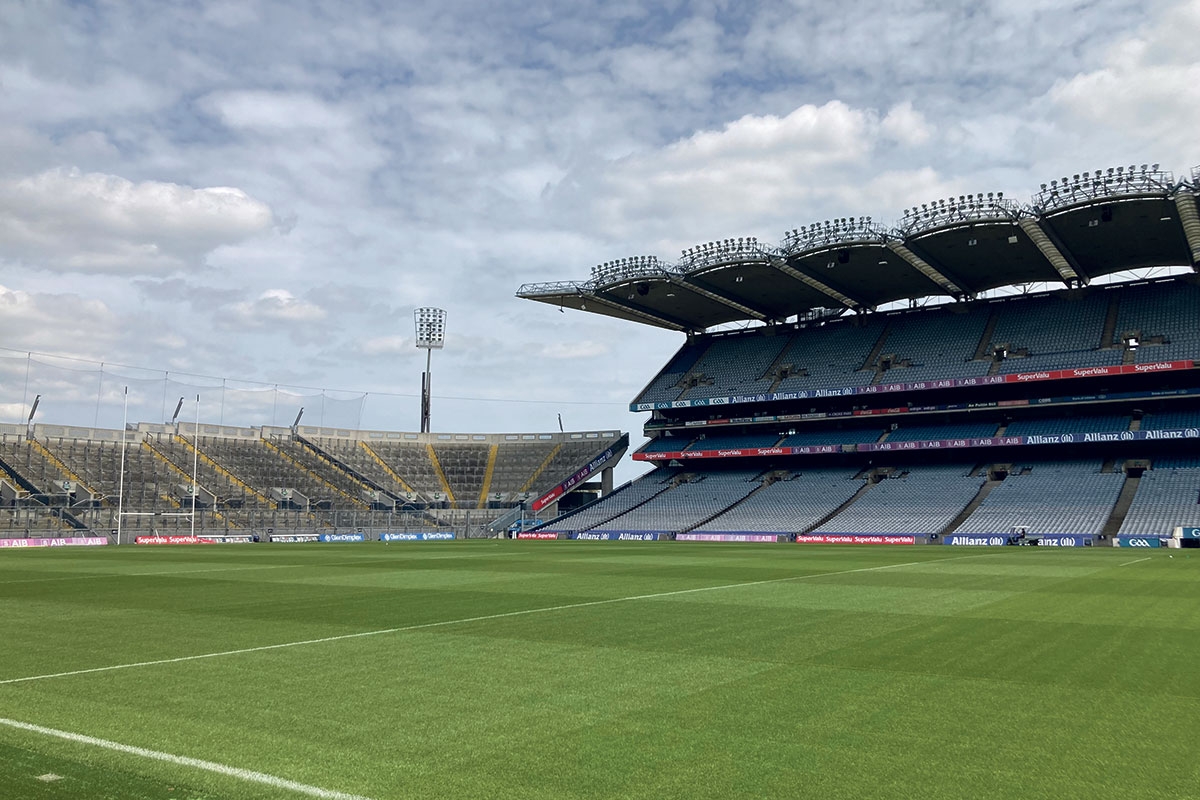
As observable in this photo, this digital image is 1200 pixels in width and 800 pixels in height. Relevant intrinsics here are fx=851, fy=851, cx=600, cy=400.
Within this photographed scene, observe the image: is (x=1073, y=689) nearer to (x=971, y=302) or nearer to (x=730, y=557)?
(x=730, y=557)

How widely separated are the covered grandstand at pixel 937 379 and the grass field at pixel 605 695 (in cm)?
3464

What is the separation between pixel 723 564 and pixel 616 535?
3127 centimetres

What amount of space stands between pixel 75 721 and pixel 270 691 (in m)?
1.82

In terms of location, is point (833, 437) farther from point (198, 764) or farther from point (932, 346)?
point (198, 764)

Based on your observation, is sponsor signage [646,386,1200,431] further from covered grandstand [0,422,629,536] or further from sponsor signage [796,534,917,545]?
sponsor signage [796,534,917,545]

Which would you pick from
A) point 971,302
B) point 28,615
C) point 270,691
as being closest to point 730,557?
point 28,615

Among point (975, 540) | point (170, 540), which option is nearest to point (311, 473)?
point (170, 540)

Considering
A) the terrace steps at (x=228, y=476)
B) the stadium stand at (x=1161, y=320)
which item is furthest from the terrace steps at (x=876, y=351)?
the terrace steps at (x=228, y=476)

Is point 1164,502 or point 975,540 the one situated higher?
point 1164,502

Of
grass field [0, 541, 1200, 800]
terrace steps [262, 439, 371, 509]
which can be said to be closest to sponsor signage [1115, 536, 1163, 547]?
grass field [0, 541, 1200, 800]

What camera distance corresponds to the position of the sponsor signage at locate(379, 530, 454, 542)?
208 feet

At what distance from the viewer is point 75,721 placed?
25.2 feet

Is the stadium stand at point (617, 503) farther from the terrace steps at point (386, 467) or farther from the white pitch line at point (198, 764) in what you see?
the white pitch line at point (198, 764)

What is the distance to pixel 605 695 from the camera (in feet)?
28.8
